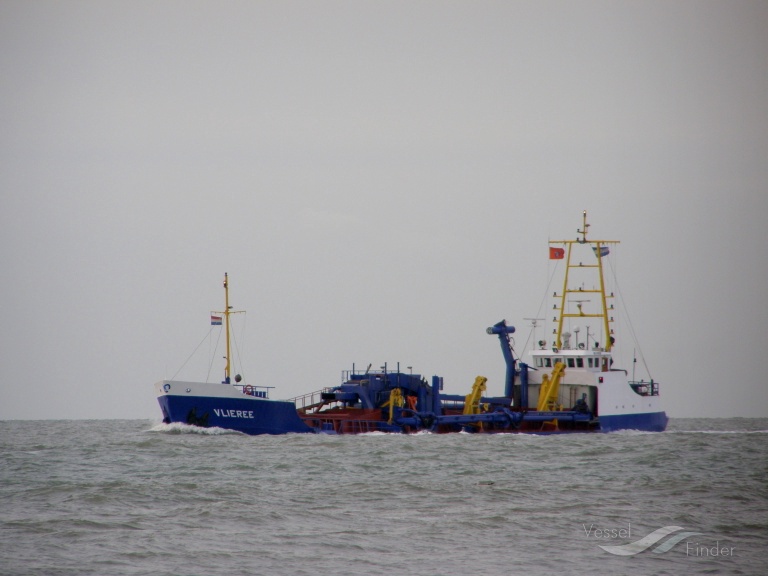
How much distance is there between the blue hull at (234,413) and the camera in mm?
52156

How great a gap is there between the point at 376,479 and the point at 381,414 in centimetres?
2317

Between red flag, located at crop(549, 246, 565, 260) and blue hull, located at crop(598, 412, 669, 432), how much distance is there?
10.4 meters

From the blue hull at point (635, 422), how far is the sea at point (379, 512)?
596 inches

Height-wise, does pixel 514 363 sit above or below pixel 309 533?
above

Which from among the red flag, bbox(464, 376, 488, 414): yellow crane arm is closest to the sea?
bbox(464, 376, 488, 414): yellow crane arm

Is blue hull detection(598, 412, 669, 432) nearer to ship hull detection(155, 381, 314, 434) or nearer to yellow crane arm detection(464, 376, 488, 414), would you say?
yellow crane arm detection(464, 376, 488, 414)

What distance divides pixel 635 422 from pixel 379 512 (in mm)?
40550

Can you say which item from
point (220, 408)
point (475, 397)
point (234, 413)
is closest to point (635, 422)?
point (475, 397)

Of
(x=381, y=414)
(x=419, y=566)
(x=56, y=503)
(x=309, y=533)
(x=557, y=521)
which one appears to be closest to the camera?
(x=419, y=566)

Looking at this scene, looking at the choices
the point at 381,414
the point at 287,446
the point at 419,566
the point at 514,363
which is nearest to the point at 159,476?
the point at 287,446

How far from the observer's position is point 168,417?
174 ft

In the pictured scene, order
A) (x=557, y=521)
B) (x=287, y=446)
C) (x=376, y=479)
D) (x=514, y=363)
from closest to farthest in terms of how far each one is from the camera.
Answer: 1. (x=557, y=521)
2. (x=376, y=479)
3. (x=287, y=446)
4. (x=514, y=363)

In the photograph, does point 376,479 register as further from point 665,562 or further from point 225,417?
point 225,417

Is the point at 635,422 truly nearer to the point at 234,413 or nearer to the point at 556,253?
the point at 556,253
